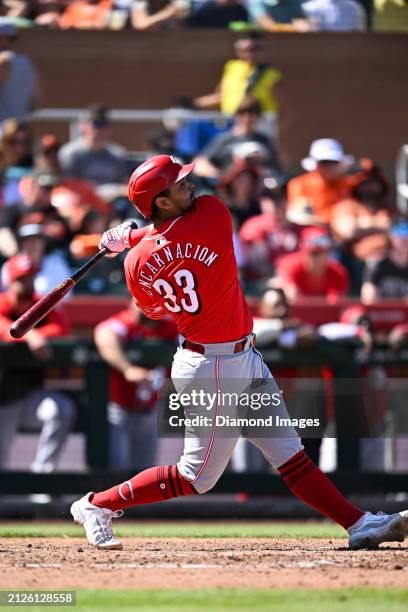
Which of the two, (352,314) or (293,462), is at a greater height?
(293,462)

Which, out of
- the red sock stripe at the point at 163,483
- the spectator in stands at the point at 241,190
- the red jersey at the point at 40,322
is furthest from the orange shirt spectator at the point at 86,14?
the red sock stripe at the point at 163,483

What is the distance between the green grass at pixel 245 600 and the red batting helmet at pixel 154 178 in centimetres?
181

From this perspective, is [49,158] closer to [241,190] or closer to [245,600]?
[241,190]

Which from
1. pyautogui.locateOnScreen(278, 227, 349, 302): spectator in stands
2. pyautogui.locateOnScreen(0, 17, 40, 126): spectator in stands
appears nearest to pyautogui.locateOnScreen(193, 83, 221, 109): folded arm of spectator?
pyautogui.locateOnScreen(0, 17, 40, 126): spectator in stands

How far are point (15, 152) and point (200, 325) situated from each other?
6.32 metres

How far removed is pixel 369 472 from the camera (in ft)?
29.8

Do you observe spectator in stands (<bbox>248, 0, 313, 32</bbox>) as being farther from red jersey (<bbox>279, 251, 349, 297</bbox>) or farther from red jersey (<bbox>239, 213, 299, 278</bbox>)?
red jersey (<bbox>279, 251, 349, 297</bbox>)

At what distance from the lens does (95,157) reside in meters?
11.7

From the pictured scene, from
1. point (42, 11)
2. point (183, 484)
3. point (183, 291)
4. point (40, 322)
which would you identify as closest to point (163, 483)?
point (183, 484)

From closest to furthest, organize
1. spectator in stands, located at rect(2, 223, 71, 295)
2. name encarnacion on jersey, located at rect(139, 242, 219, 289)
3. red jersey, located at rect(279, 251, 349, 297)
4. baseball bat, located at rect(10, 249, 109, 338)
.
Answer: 1. name encarnacion on jersey, located at rect(139, 242, 219, 289)
2. baseball bat, located at rect(10, 249, 109, 338)
3. spectator in stands, located at rect(2, 223, 71, 295)
4. red jersey, located at rect(279, 251, 349, 297)

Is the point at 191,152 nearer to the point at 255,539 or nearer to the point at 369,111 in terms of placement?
the point at 369,111

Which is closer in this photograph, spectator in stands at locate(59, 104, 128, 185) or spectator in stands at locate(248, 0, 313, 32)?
spectator in stands at locate(59, 104, 128, 185)

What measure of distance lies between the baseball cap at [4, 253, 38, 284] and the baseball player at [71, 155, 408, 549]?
328 centimetres

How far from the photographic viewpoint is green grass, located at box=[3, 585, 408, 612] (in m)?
4.45
